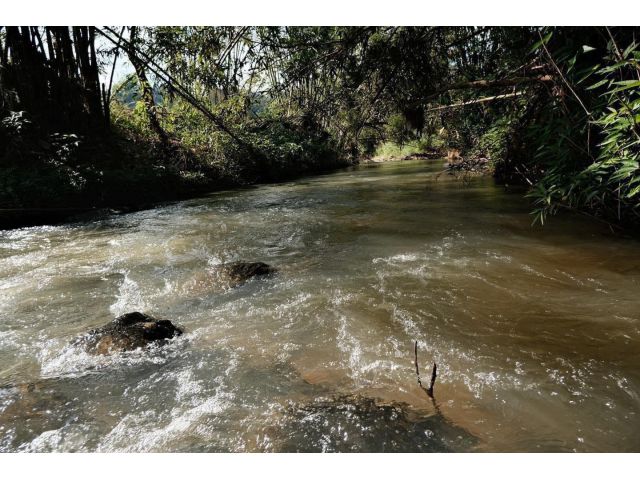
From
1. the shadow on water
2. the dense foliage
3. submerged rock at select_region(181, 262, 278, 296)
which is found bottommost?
the shadow on water

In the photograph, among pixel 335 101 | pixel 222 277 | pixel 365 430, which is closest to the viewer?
pixel 365 430

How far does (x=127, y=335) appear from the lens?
9.95ft

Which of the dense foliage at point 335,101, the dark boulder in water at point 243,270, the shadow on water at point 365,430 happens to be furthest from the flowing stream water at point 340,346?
the dense foliage at point 335,101

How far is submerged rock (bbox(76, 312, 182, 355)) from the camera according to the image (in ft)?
9.73

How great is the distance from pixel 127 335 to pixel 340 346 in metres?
1.60

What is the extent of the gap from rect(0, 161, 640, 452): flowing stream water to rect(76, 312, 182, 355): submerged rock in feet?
0.32

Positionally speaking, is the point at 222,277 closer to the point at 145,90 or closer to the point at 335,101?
the point at 335,101

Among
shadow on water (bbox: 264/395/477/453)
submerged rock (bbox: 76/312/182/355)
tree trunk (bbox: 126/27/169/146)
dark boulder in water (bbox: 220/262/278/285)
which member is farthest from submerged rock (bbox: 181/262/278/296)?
tree trunk (bbox: 126/27/169/146)

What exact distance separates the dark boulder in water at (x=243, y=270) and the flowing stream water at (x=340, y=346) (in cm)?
14

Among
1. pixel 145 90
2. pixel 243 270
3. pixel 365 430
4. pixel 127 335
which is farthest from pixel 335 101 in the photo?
pixel 365 430

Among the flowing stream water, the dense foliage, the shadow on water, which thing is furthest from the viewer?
the dense foliage

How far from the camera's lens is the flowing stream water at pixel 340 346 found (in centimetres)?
207

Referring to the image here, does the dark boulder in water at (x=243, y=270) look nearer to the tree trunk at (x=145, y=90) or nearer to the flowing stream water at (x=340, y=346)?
the flowing stream water at (x=340, y=346)

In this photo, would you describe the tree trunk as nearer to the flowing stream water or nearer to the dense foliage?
the dense foliage
